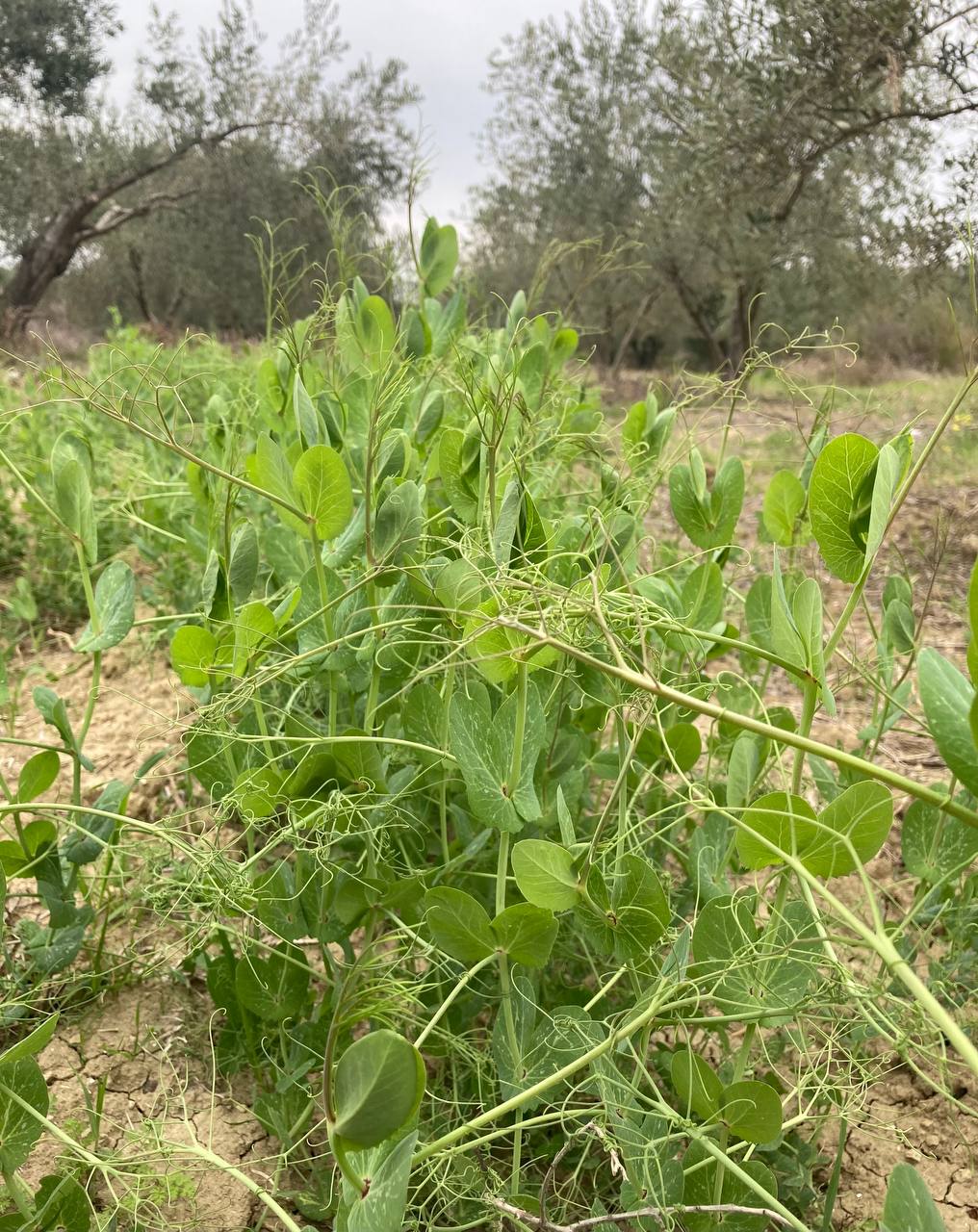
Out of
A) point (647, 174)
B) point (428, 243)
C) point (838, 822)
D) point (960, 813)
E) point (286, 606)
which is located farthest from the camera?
point (647, 174)

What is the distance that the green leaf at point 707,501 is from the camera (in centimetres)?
121

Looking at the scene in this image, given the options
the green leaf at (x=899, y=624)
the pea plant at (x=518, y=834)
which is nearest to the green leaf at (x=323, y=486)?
the pea plant at (x=518, y=834)

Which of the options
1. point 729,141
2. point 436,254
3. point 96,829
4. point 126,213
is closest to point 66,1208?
point 96,829

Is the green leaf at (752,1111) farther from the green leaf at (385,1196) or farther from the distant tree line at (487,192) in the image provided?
the distant tree line at (487,192)

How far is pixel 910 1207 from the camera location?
0.58 meters

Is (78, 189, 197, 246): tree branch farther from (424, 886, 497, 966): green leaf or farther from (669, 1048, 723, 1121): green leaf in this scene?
(669, 1048, 723, 1121): green leaf

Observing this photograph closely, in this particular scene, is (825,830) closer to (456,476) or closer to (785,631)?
(785,631)

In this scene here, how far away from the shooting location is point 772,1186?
2.86ft

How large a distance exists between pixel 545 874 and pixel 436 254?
1275mm

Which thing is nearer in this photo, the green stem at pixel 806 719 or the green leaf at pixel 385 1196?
the green leaf at pixel 385 1196

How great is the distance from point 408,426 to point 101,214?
49.9ft

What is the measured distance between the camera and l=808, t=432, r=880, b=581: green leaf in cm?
77

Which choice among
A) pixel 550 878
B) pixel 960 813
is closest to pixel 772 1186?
pixel 550 878

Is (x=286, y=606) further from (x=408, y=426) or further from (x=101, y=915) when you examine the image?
(x=101, y=915)
